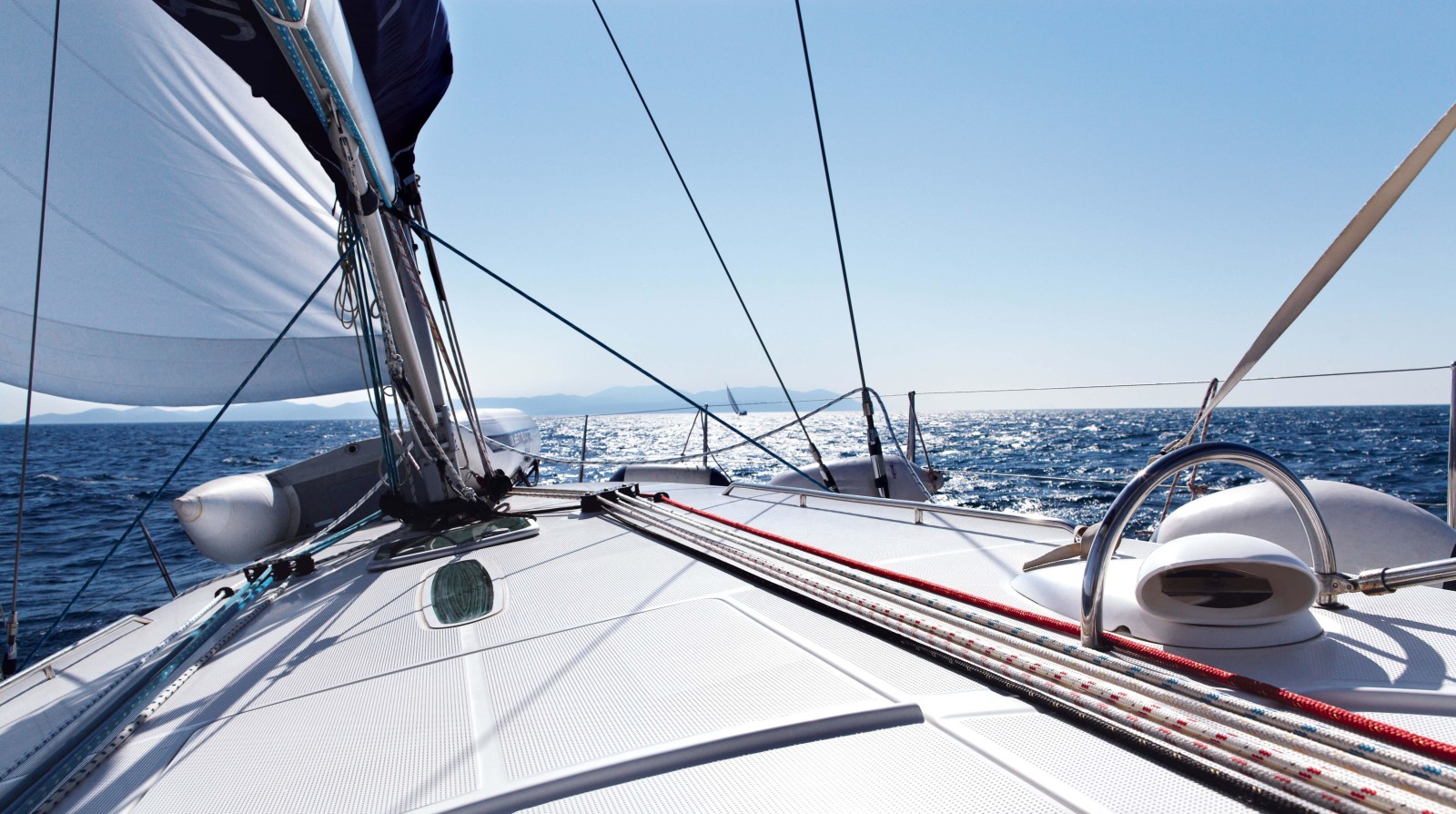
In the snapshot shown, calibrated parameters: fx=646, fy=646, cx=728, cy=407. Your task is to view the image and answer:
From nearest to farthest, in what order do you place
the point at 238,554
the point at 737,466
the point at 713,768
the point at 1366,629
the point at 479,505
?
1. the point at 713,768
2. the point at 1366,629
3. the point at 479,505
4. the point at 238,554
5. the point at 737,466

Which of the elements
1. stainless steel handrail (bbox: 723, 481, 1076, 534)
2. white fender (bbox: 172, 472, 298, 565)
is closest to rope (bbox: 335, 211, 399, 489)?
white fender (bbox: 172, 472, 298, 565)

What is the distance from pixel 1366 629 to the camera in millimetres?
1090

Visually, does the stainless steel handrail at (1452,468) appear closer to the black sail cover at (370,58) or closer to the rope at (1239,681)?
the rope at (1239,681)

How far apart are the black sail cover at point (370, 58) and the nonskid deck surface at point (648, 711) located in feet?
5.49

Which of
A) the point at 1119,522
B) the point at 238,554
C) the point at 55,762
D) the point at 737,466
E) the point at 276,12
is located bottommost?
the point at 737,466

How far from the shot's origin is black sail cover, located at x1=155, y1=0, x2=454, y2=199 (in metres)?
1.83

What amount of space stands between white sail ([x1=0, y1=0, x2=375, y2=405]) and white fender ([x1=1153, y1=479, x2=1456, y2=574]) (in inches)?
193

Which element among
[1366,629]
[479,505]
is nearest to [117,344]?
[479,505]

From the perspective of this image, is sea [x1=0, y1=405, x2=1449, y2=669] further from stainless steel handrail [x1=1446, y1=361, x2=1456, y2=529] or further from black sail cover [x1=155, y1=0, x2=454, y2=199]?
black sail cover [x1=155, y1=0, x2=454, y2=199]

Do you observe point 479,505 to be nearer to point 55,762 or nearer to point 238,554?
point 238,554

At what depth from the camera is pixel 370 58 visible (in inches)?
104

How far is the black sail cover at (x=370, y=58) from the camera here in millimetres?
1827

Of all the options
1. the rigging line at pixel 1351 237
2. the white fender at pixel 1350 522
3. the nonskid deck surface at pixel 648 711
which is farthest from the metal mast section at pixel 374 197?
the white fender at pixel 1350 522

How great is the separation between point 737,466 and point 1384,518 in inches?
452
